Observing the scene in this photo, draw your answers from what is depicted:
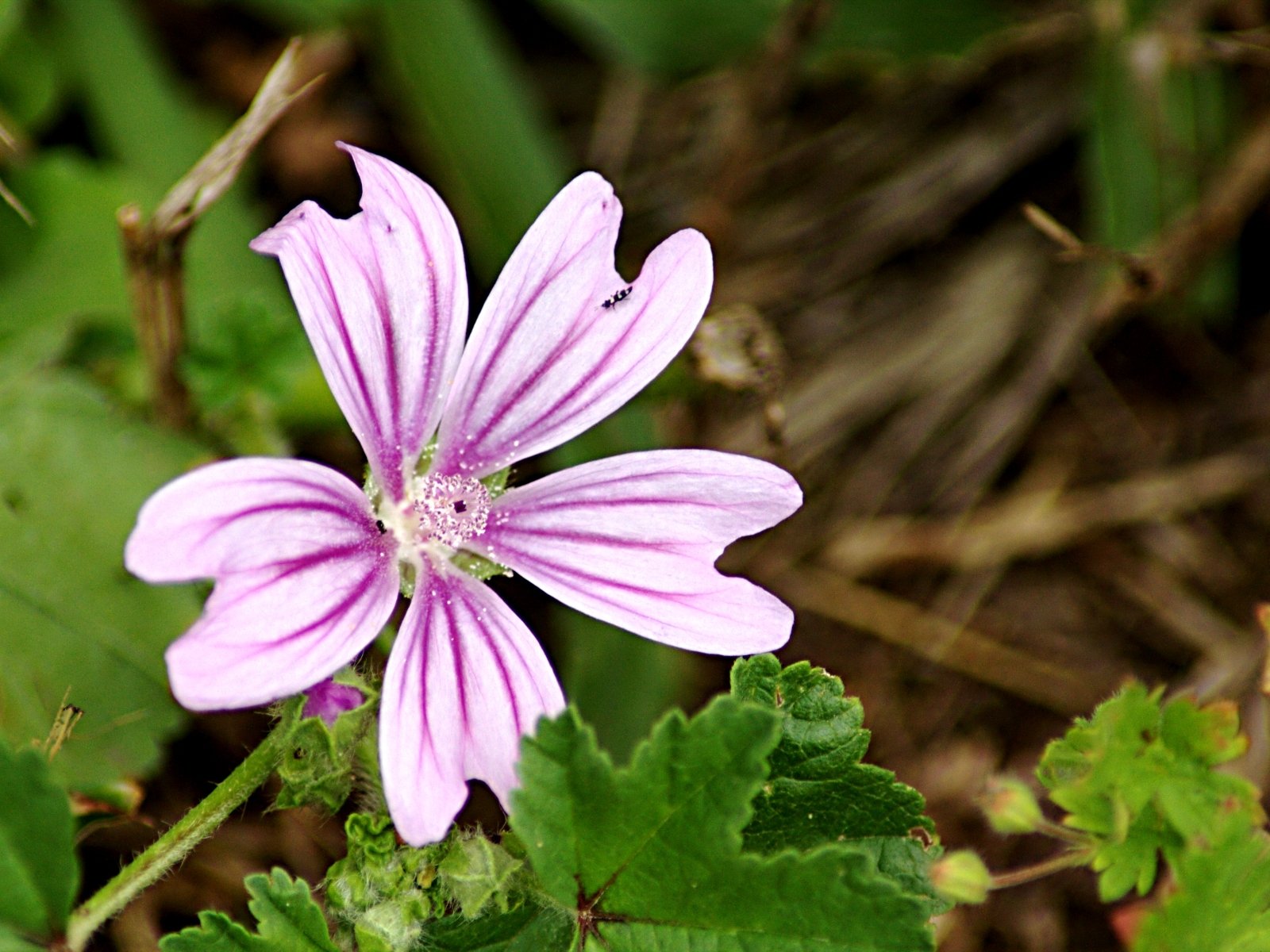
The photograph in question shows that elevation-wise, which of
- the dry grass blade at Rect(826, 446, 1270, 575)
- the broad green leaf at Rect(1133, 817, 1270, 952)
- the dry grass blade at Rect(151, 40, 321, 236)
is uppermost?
the dry grass blade at Rect(151, 40, 321, 236)

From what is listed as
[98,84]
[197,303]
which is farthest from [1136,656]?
[98,84]

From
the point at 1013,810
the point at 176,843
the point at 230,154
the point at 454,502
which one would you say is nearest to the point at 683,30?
the point at 230,154

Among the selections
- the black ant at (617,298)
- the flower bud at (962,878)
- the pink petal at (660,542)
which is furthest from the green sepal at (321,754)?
the flower bud at (962,878)

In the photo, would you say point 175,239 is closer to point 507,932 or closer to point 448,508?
point 448,508

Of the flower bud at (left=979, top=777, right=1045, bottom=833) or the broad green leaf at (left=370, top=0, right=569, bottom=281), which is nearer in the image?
the flower bud at (left=979, top=777, right=1045, bottom=833)

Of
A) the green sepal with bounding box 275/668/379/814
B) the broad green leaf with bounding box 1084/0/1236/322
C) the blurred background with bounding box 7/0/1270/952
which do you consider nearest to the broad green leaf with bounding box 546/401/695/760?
the blurred background with bounding box 7/0/1270/952

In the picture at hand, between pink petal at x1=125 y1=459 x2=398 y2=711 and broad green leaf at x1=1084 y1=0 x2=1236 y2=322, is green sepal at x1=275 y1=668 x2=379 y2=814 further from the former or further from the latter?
broad green leaf at x1=1084 y1=0 x2=1236 y2=322

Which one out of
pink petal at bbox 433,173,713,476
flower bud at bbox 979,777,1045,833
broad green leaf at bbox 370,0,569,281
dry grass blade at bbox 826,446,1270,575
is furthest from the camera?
dry grass blade at bbox 826,446,1270,575
